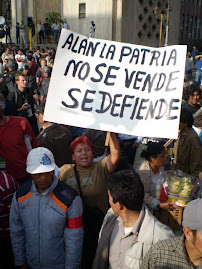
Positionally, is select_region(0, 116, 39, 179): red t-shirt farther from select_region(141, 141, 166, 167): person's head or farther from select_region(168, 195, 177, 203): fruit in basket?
select_region(168, 195, 177, 203): fruit in basket

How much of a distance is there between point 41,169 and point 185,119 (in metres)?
1.96

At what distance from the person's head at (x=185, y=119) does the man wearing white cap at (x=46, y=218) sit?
5.82ft

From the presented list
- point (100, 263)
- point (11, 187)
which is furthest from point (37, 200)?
point (100, 263)

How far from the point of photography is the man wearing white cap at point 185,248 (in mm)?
1771

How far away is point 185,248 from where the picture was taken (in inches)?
74.6

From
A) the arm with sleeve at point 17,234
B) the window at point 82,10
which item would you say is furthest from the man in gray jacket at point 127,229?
the window at point 82,10

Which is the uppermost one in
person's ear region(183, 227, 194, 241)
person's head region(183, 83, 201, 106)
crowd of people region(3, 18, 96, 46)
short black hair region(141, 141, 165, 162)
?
crowd of people region(3, 18, 96, 46)

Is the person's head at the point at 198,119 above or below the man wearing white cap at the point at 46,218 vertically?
above

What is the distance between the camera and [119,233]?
2.32 metres

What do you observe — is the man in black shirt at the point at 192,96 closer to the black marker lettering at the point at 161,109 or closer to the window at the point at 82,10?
the black marker lettering at the point at 161,109

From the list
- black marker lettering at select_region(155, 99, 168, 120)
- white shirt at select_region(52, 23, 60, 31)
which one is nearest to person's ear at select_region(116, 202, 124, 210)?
black marker lettering at select_region(155, 99, 168, 120)

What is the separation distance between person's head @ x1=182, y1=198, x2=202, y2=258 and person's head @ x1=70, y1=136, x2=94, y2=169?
1.35 metres

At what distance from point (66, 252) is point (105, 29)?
21.8 m

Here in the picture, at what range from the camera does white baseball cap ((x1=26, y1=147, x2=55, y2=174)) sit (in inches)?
98.3
